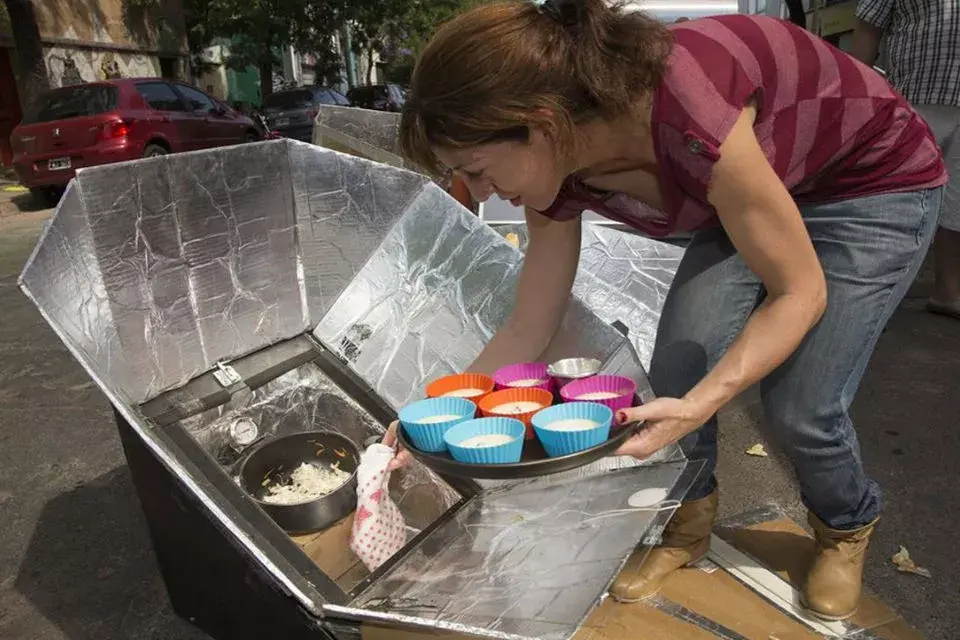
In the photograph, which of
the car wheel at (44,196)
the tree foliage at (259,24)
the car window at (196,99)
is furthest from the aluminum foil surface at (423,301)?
the tree foliage at (259,24)

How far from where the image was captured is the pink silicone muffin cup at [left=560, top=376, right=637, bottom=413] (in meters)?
1.24

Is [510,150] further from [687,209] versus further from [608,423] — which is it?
[608,423]

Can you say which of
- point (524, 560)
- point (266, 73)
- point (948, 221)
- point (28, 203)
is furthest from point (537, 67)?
point (266, 73)

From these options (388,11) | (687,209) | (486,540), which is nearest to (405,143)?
(687,209)

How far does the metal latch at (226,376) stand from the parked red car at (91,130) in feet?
19.4

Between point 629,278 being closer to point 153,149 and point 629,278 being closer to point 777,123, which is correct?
point 777,123

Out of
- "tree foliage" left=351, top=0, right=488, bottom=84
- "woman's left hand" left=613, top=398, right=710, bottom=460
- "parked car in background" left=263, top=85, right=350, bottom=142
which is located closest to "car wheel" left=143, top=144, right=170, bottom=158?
"parked car in background" left=263, top=85, right=350, bottom=142

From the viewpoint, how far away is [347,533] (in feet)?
5.73

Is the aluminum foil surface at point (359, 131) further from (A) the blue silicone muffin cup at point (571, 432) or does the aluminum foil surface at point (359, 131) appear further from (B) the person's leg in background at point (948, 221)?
(B) the person's leg in background at point (948, 221)

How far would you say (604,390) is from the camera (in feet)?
4.29

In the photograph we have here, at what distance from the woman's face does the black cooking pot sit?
0.88 metres

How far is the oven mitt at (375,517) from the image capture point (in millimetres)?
1572

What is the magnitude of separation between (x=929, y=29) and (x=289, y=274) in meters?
2.44

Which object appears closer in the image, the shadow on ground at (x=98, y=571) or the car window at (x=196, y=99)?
the shadow on ground at (x=98, y=571)
